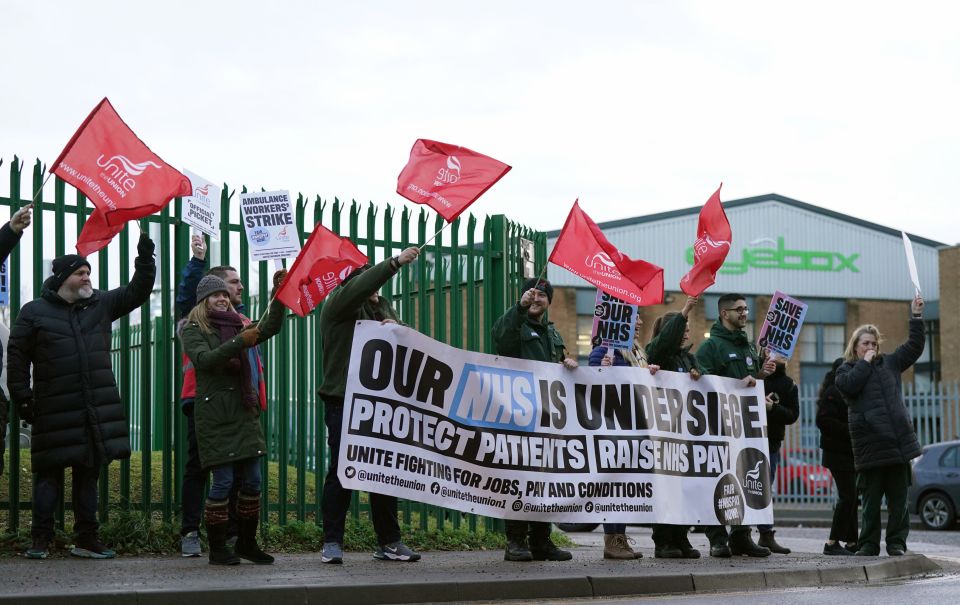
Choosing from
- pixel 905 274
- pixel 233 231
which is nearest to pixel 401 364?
pixel 233 231

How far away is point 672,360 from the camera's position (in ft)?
33.7

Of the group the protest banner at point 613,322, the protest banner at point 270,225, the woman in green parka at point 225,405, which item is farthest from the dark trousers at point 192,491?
the protest banner at point 613,322

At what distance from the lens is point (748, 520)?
10.3m

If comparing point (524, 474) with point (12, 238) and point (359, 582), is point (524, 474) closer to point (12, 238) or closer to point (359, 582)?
point (359, 582)

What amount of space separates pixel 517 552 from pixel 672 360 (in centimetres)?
217

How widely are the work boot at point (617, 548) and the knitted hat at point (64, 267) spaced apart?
440cm

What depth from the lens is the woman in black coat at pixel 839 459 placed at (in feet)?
36.3

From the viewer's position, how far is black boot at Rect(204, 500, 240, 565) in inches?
315

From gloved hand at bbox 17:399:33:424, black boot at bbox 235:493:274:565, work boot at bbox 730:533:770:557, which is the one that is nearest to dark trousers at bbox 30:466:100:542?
gloved hand at bbox 17:399:33:424

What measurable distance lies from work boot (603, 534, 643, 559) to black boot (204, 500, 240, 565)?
9.91ft

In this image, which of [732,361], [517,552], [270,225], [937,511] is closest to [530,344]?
[517,552]

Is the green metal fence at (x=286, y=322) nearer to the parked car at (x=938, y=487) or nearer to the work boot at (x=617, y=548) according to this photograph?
the work boot at (x=617, y=548)

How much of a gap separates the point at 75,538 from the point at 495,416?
2995 millimetres

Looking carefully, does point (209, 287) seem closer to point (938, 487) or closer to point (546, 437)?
point (546, 437)
